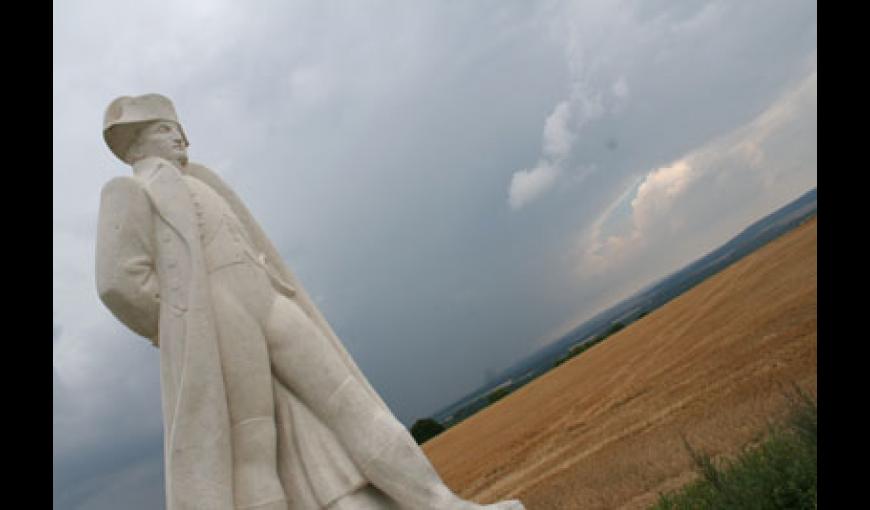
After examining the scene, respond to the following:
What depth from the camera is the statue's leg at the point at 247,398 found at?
11.9 feet

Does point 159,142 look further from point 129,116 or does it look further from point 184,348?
point 184,348

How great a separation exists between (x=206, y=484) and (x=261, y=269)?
1127 mm

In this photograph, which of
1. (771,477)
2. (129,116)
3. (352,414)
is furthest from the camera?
(771,477)

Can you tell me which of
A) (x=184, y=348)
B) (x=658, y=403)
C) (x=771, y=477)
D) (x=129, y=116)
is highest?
(x=129, y=116)

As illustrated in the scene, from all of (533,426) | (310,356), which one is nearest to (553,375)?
(533,426)

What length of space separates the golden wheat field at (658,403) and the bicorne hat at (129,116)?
5.25m

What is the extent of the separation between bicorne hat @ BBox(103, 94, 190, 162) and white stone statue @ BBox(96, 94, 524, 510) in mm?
52

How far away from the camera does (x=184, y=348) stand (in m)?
3.65

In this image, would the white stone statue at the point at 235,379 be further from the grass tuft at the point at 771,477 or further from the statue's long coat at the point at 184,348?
the grass tuft at the point at 771,477

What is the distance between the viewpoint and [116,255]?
148 inches

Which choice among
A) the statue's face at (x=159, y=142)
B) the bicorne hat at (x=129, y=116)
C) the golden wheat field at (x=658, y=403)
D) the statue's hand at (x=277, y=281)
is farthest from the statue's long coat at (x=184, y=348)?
the golden wheat field at (x=658, y=403)

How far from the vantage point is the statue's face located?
413cm

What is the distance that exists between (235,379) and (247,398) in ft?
0.37

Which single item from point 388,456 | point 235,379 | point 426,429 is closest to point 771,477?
point 388,456
